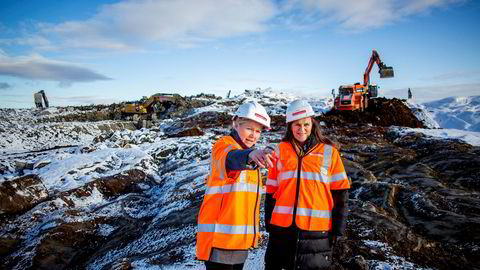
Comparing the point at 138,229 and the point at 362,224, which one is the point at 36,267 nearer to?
the point at 138,229

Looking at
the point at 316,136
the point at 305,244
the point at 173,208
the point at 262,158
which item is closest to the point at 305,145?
the point at 316,136

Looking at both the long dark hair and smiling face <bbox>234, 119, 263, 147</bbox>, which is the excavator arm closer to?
the long dark hair

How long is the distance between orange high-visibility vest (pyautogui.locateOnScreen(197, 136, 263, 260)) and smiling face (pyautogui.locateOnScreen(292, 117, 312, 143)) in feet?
2.18

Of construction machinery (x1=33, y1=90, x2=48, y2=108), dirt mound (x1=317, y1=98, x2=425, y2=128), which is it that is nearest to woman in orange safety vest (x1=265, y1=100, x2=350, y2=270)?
dirt mound (x1=317, y1=98, x2=425, y2=128)

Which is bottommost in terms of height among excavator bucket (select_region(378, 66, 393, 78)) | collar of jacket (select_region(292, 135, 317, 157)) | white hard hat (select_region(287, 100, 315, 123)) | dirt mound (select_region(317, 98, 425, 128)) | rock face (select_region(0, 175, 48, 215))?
dirt mound (select_region(317, 98, 425, 128))

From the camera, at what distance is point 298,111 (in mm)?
2268

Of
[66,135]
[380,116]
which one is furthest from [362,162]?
[66,135]

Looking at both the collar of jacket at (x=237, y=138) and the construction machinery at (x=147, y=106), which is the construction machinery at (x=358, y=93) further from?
→ the collar of jacket at (x=237, y=138)

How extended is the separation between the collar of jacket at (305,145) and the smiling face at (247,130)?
51cm

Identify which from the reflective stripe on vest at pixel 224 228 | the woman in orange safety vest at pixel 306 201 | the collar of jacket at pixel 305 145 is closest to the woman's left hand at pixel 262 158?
the reflective stripe on vest at pixel 224 228

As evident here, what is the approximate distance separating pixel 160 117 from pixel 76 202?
850 inches

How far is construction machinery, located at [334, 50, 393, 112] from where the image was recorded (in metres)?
19.7

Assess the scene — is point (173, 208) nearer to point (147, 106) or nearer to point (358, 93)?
Result: point (358, 93)

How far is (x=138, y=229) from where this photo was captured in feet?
16.8
